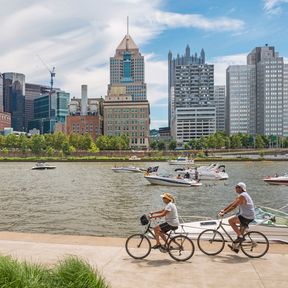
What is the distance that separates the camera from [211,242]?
15281 mm

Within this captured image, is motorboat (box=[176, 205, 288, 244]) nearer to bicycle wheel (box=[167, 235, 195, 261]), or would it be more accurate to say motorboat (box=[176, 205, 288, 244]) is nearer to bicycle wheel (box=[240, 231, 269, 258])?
bicycle wheel (box=[240, 231, 269, 258])

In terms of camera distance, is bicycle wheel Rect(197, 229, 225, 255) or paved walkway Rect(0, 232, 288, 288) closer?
paved walkway Rect(0, 232, 288, 288)

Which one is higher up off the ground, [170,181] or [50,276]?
[50,276]

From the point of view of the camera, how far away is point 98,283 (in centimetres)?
920

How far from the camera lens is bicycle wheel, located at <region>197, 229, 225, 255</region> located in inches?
581

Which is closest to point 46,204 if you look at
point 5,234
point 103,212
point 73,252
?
point 103,212

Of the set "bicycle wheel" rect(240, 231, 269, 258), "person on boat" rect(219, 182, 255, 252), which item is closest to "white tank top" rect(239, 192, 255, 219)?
"person on boat" rect(219, 182, 255, 252)

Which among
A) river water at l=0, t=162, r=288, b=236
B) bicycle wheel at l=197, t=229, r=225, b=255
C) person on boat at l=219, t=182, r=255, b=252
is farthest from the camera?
river water at l=0, t=162, r=288, b=236

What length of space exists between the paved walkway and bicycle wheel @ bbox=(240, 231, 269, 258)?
222mm

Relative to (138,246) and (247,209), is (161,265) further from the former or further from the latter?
(247,209)

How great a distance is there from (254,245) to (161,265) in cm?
333

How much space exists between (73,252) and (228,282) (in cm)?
550

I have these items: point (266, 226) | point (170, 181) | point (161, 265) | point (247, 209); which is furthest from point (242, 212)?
point (170, 181)

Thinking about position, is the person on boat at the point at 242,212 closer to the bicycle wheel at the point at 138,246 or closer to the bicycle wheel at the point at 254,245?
the bicycle wheel at the point at 254,245
